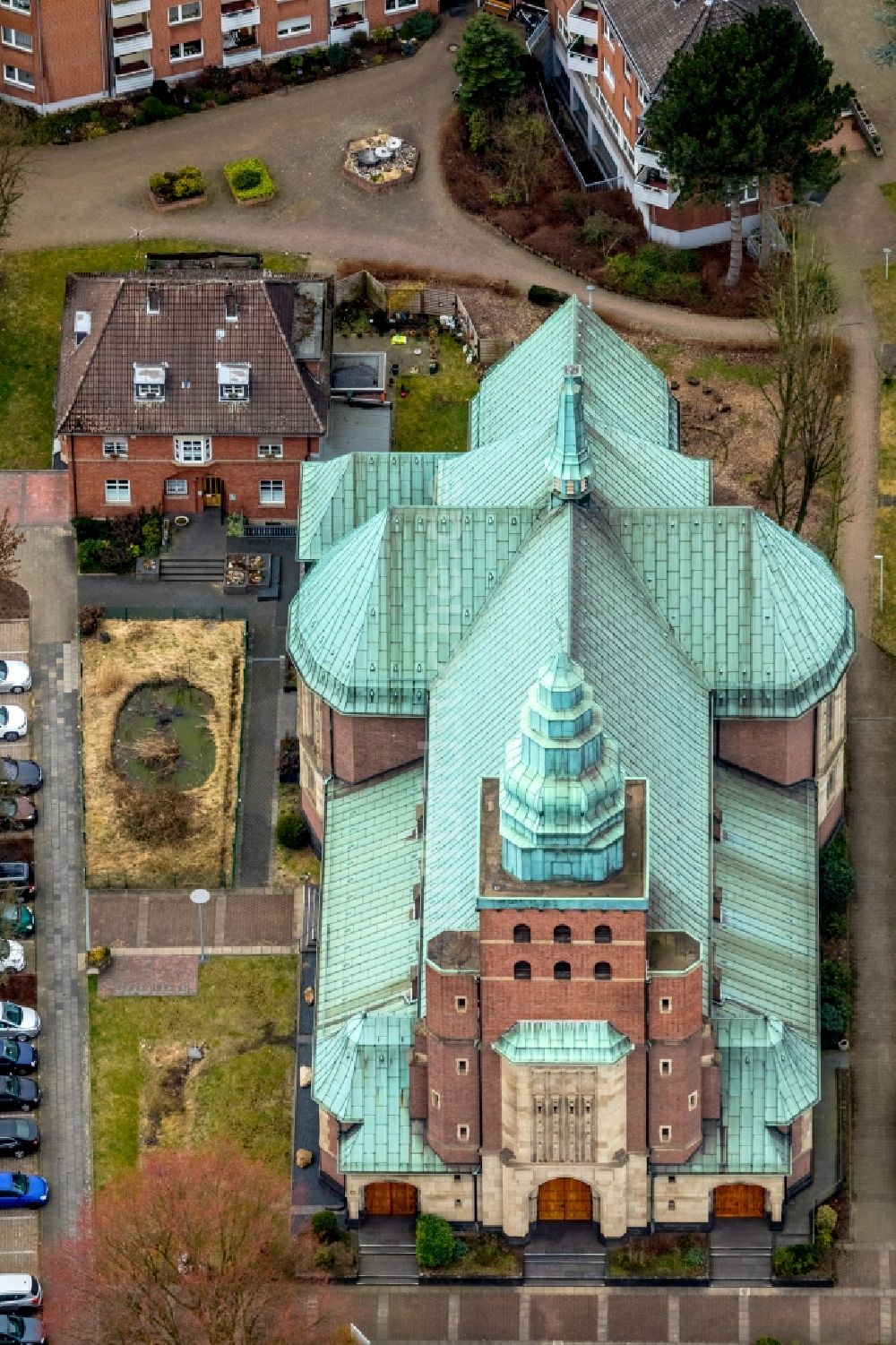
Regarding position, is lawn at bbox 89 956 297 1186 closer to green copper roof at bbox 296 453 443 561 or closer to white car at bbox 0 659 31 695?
white car at bbox 0 659 31 695

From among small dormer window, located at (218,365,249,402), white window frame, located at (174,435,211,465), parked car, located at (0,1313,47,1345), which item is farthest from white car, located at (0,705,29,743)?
parked car, located at (0,1313,47,1345)

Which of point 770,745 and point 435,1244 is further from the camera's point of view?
point 770,745

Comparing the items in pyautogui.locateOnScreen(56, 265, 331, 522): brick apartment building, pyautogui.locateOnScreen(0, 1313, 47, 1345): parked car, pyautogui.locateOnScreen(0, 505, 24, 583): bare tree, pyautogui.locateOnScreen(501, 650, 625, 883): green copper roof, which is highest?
pyautogui.locateOnScreen(501, 650, 625, 883): green copper roof

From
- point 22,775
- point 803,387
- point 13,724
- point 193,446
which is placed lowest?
point 22,775

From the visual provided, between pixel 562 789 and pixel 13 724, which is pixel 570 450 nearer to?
pixel 562 789

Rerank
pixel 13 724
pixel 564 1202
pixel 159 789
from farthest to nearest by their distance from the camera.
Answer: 1. pixel 13 724
2. pixel 159 789
3. pixel 564 1202

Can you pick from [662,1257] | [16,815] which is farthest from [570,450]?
[662,1257]
